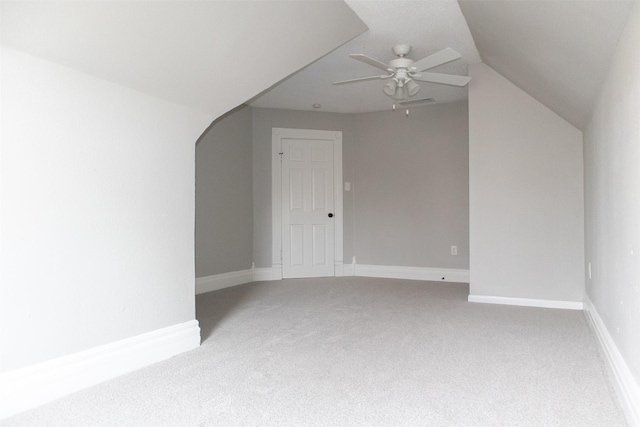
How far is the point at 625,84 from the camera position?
1970mm

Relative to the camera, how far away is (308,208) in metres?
6.29

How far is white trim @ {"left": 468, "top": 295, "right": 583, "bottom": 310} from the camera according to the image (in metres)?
→ 4.11

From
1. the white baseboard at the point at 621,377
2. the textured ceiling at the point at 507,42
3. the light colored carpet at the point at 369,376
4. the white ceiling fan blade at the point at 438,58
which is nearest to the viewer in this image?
the white baseboard at the point at 621,377

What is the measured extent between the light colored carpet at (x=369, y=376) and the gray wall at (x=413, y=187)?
2.02 m

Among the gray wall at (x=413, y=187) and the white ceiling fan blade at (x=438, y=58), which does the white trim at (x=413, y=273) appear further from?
the white ceiling fan blade at (x=438, y=58)

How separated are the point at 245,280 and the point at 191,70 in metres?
3.53

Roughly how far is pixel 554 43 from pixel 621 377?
5.74ft

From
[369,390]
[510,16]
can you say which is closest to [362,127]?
[510,16]

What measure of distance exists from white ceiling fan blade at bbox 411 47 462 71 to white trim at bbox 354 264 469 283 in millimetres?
3147

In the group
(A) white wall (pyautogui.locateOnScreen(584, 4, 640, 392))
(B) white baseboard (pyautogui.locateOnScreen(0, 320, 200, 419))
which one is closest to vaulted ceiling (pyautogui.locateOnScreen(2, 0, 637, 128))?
(A) white wall (pyautogui.locateOnScreen(584, 4, 640, 392))

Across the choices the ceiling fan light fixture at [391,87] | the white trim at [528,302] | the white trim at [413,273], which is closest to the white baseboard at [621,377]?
the white trim at [528,302]

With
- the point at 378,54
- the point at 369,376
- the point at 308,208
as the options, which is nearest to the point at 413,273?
the point at 308,208

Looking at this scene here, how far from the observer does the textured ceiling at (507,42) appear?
2.13 metres

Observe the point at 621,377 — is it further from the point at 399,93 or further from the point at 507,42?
the point at 399,93
